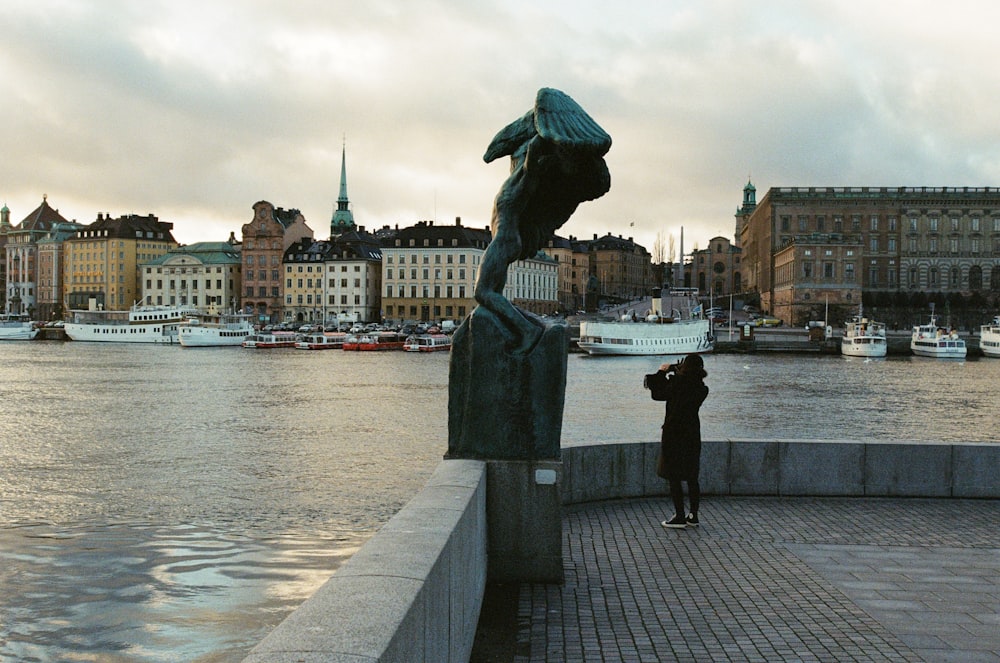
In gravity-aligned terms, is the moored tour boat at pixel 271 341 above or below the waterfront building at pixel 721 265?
below

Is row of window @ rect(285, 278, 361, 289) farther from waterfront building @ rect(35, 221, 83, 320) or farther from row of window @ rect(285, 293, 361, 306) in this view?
waterfront building @ rect(35, 221, 83, 320)

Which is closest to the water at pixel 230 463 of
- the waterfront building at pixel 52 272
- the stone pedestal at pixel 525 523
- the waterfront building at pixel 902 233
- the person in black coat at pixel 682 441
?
the person in black coat at pixel 682 441

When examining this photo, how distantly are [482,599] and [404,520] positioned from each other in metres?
1.89

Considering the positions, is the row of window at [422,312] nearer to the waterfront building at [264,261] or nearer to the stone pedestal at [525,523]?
the waterfront building at [264,261]

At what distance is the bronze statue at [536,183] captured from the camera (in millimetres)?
7137

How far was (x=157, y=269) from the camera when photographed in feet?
469

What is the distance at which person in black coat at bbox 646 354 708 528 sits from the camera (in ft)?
28.8

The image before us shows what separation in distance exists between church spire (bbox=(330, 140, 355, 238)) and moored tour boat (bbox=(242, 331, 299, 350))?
55.2 metres

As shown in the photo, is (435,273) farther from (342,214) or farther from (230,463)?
(230,463)

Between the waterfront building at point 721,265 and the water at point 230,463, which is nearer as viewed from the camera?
the water at point 230,463

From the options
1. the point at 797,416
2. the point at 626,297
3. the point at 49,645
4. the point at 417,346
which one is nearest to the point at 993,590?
the point at 49,645

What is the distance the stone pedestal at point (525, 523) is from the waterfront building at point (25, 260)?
171776mm

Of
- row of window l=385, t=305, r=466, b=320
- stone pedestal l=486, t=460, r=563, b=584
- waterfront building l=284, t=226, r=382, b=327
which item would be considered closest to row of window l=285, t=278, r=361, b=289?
waterfront building l=284, t=226, r=382, b=327

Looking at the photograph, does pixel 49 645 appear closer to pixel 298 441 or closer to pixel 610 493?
pixel 610 493
